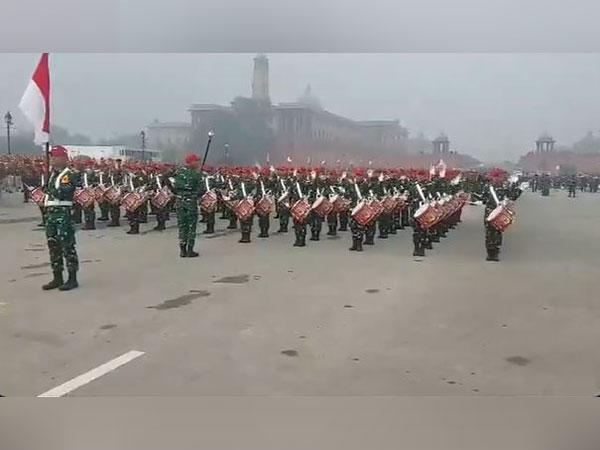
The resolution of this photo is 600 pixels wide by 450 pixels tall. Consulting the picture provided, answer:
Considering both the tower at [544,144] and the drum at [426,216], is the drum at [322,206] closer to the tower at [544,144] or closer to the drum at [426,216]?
the drum at [426,216]

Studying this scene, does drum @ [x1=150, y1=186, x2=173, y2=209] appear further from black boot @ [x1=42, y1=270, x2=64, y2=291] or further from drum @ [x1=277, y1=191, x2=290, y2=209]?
black boot @ [x1=42, y1=270, x2=64, y2=291]

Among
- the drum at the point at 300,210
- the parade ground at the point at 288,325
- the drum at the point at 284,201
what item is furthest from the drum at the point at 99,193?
the drum at the point at 300,210

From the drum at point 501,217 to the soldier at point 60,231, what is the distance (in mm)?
3852

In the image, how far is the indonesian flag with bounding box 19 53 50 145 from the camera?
2.91 meters

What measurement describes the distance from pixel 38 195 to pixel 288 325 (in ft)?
6.26

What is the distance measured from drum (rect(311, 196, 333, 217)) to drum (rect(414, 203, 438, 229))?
118 cm

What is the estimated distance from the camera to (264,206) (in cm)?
726

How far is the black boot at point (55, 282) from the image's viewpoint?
377cm

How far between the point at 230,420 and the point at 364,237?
4.91m

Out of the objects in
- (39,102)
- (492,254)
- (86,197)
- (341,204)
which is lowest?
(492,254)

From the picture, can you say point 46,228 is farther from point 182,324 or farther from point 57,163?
point 182,324

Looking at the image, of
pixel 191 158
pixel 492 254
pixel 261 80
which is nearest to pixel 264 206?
pixel 492 254

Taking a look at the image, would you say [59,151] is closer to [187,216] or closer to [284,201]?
[187,216]
